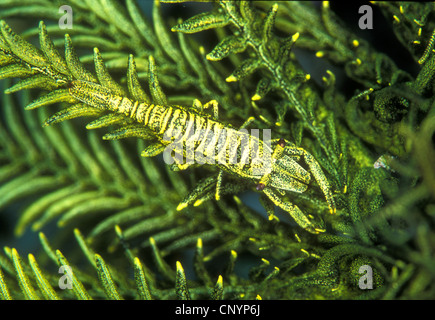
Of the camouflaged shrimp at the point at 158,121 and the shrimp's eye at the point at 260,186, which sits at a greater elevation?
the camouflaged shrimp at the point at 158,121

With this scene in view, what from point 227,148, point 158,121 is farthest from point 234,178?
point 158,121

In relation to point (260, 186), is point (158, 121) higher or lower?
higher

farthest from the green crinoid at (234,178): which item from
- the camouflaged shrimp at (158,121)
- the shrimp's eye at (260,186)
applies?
the shrimp's eye at (260,186)

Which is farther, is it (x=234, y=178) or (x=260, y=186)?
(x=234, y=178)

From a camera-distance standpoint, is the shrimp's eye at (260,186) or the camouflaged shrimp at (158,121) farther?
the shrimp's eye at (260,186)

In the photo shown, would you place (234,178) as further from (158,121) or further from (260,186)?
(158,121)

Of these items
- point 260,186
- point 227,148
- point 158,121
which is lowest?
point 260,186

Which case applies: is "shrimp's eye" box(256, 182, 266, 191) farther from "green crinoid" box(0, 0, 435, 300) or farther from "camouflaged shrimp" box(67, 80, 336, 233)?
"green crinoid" box(0, 0, 435, 300)

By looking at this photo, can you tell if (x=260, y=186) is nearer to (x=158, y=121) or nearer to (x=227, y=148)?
(x=227, y=148)

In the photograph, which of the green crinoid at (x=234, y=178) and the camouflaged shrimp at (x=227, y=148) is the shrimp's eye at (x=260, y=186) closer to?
the camouflaged shrimp at (x=227, y=148)
